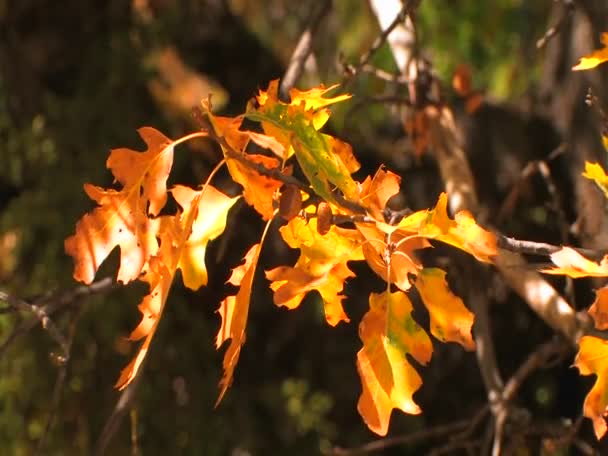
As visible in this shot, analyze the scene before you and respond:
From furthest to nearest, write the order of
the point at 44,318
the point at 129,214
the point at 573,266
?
the point at 44,318 → the point at 129,214 → the point at 573,266

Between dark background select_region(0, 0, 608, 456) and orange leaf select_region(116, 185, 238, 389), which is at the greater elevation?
orange leaf select_region(116, 185, 238, 389)

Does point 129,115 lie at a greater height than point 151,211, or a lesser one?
lesser

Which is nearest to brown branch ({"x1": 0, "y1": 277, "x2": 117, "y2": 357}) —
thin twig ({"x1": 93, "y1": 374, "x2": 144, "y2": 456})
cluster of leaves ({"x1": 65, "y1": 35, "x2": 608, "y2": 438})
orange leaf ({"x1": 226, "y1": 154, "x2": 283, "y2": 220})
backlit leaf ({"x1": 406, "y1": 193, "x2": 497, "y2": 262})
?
thin twig ({"x1": 93, "y1": 374, "x2": 144, "y2": 456})

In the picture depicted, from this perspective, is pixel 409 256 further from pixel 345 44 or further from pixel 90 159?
pixel 345 44

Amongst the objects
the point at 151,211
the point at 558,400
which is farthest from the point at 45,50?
the point at 151,211

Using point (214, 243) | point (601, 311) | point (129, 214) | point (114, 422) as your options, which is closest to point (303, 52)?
point (214, 243)

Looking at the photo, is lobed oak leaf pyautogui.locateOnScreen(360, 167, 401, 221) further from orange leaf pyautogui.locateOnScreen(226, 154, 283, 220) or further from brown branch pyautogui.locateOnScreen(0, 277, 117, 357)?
brown branch pyautogui.locateOnScreen(0, 277, 117, 357)

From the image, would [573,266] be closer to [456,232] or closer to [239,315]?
[456,232]
